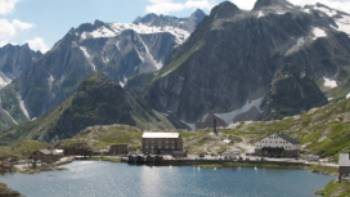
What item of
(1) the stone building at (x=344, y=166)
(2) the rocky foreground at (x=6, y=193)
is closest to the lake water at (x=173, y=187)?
(1) the stone building at (x=344, y=166)

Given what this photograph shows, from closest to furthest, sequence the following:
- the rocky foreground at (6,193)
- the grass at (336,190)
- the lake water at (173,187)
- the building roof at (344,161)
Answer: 1. the grass at (336,190)
2. the rocky foreground at (6,193)
3. the lake water at (173,187)
4. the building roof at (344,161)

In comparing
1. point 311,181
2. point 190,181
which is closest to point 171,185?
point 190,181

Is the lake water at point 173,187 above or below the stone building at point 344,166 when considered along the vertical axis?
below

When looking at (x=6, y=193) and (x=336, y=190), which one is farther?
(x=336, y=190)

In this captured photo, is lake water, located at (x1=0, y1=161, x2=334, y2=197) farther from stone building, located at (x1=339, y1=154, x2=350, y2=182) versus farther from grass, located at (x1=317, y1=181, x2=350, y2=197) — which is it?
stone building, located at (x1=339, y1=154, x2=350, y2=182)

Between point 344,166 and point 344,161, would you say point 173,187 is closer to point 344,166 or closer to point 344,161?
point 344,166

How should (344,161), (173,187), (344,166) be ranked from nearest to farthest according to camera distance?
(344,166) < (344,161) < (173,187)

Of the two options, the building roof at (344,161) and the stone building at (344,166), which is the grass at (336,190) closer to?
the stone building at (344,166)

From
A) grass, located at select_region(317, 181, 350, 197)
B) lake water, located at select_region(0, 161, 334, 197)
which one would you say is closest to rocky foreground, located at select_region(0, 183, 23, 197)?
lake water, located at select_region(0, 161, 334, 197)

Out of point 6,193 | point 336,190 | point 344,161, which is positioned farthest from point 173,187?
point 6,193

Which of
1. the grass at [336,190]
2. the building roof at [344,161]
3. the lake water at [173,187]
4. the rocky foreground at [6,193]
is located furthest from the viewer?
the building roof at [344,161]

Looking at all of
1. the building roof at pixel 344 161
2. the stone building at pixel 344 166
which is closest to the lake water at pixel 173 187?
the stone building at pixel 344 166

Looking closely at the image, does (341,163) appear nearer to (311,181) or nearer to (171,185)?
(311,181)

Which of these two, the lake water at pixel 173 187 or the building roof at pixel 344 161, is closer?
the lake water at pixel 173 187
